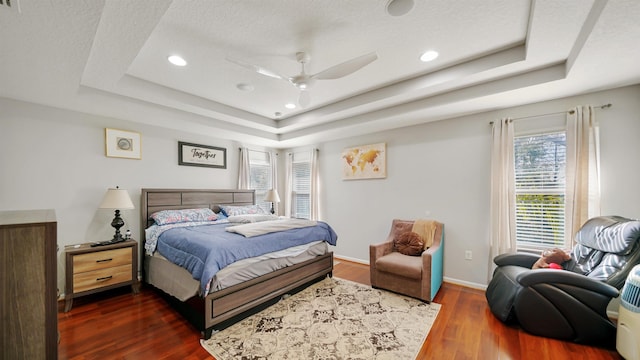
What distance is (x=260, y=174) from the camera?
218 inches

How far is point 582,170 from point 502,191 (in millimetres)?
753

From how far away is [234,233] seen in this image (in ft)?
9.53

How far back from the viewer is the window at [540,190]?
2946 millimetres

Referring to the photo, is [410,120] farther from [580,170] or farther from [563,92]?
[580,170]

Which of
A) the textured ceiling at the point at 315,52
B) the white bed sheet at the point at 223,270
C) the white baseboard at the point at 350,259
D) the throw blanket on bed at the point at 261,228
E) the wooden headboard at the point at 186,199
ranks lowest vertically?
the white baseboard at the point at 350,259

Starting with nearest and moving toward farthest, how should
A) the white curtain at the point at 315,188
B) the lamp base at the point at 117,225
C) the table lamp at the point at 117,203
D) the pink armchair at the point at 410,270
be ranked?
the pink armchair at the point at 410,270 < the table lamp at the point at 117,203 < the lamp base at the point at 117,225 < the white curtain at the point at 315,188

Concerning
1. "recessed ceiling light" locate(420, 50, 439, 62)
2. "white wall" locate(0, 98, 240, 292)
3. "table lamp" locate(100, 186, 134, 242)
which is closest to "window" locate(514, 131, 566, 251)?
"recessed ceiling light" locate(420, 50, 439, 62)


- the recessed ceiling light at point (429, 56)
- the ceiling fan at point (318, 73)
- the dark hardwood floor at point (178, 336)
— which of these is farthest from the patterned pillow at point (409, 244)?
the ceiling fan at point (318, 73)

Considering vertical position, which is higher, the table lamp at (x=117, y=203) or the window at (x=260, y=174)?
the window at (x=260, y=174)

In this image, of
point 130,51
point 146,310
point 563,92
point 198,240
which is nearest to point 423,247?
point 563,92

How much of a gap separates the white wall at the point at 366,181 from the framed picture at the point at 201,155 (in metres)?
0.10

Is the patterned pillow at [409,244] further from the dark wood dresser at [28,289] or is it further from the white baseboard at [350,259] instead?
the dark wood dresser at [28,289]

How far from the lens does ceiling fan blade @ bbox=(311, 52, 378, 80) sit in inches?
78.6

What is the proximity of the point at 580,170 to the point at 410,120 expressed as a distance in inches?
78.8
